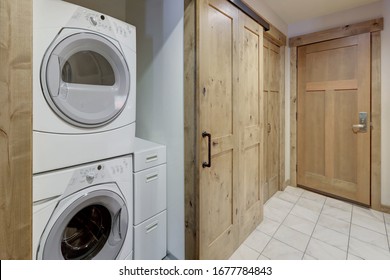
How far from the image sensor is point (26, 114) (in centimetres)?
76

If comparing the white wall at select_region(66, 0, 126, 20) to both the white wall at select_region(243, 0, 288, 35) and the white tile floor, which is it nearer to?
the white wall at select_region(243, 0, 288, 35)

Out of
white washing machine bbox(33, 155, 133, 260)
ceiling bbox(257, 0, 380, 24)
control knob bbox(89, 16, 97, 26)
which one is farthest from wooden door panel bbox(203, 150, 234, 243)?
ceiling bbox(257, 0, 380, 24)

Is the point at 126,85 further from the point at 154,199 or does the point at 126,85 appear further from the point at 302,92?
the point at 302,92

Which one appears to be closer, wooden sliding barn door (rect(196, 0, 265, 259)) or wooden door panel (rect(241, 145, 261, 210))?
wooden sliding barn door (rect(196, 0, 265, 259))

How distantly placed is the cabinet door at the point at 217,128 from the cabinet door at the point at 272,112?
1.18 m

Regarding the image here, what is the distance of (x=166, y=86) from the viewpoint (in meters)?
1.58

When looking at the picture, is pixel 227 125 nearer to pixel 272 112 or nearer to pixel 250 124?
pixel 250 124

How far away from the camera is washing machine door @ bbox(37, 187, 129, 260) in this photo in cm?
101

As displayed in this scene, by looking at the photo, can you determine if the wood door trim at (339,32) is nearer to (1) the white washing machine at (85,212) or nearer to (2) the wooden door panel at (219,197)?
(2) the wooden door panel at (219,197)

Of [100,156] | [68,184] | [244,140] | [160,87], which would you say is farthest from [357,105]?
[68,184]

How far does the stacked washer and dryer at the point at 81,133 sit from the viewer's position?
3.11 ft

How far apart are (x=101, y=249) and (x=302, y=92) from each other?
3114 millimetres

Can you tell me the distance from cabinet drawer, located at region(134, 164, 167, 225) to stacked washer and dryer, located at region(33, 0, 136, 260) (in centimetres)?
6

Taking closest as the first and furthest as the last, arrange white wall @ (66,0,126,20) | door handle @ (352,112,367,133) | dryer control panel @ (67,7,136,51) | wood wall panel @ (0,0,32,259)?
wood wall panel @ (0,0,32,259), dryer control panel @ (67,7,136,51), white wall @ (66,0,126,20), door handle @ (352,112,367,133)
